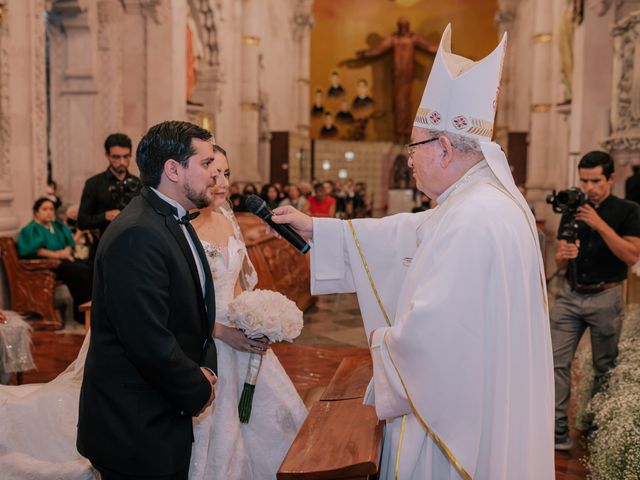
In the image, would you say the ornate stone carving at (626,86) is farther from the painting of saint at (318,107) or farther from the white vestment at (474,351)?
the painting of saint at (318,107)

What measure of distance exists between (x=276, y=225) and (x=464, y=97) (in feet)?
2.85

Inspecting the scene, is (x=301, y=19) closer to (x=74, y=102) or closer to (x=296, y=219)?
(x=74, y=102)

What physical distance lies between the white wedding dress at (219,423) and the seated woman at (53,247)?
3.52m

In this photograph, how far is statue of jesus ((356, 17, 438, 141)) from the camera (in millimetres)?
26047

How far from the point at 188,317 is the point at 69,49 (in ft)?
26.9

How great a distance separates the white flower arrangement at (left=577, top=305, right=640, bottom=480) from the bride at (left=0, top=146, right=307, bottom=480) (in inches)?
57.4

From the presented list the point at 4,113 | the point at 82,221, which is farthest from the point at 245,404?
the point at 4,113

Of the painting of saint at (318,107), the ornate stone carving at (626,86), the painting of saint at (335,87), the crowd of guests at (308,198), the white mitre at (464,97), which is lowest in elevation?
the crowd of guests at (308,198)

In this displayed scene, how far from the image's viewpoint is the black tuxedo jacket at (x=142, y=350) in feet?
7.02

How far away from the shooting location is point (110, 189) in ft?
17.6

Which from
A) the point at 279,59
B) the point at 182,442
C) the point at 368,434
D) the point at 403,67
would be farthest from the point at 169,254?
the point at 403,67

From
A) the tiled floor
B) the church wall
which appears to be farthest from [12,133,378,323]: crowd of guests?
the church wall

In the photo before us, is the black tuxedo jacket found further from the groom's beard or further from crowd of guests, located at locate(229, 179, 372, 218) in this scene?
crowd of guests, located at locate(229, 179, 372, 218)

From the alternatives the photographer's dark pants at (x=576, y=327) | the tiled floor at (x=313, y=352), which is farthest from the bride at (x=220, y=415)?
the photographer's dark pants at (x=576, y=327)
